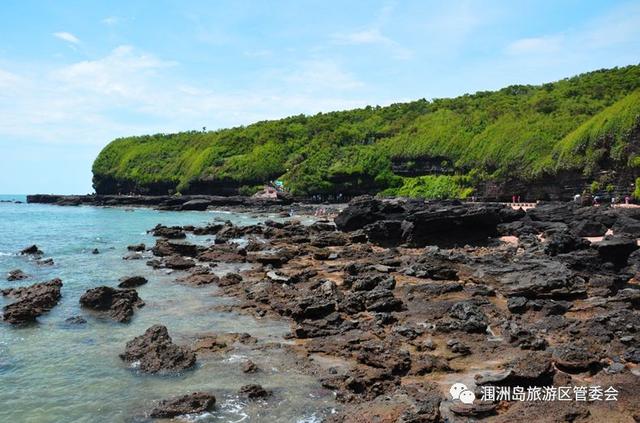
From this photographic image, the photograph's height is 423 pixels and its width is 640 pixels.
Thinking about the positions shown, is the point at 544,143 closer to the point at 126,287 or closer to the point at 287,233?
the point at 287,233

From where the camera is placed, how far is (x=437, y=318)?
619 inches

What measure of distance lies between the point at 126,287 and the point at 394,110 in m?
106

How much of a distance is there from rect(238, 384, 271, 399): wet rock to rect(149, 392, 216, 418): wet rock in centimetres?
66

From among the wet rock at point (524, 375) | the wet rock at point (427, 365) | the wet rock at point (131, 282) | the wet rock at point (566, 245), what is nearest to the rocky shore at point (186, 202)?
the wet rock at point (131, 282)

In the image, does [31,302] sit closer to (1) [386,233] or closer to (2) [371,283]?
(2) [371,283]

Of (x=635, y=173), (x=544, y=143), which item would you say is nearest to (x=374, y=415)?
(x=635, y=173)

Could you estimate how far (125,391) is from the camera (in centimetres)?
1120

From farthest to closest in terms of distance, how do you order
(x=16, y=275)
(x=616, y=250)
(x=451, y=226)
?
(x=451, y=226) < (x=16, y=275) < (x=616, y=250)

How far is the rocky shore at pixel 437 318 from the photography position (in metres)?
10.1

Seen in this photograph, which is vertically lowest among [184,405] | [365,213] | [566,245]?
[184,405]

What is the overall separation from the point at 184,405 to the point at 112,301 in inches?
382

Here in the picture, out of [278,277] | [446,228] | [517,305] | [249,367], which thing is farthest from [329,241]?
[249,367]

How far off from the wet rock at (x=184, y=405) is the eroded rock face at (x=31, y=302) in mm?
9446

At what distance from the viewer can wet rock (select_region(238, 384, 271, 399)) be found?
10.7 meters
